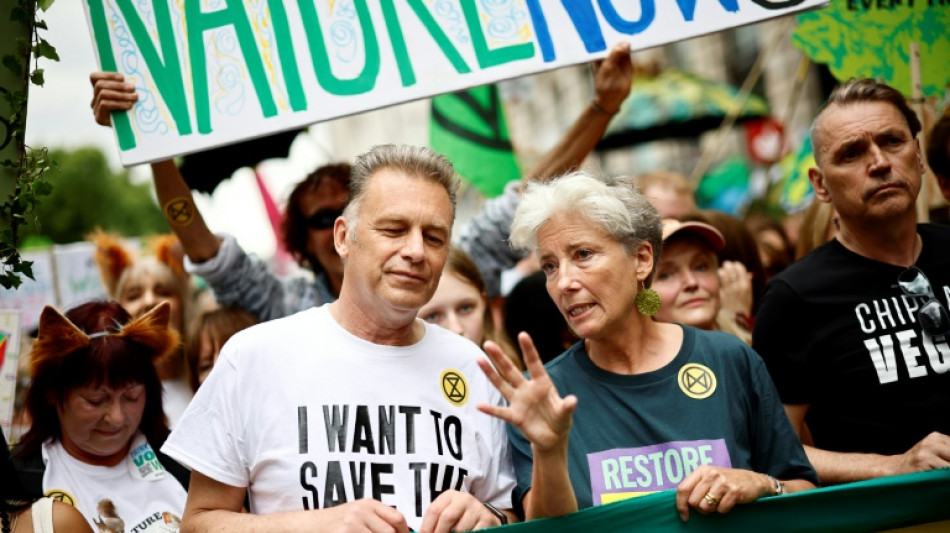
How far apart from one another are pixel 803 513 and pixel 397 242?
129cm

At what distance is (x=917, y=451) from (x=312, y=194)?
268 cm

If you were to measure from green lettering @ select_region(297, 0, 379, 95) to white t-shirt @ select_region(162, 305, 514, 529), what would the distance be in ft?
3.24

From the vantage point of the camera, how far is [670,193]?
555 cm

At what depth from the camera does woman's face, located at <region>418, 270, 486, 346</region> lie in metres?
4.19

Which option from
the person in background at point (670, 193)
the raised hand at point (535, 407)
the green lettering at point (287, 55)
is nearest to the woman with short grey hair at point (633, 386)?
the raised hand at point (535, 407)

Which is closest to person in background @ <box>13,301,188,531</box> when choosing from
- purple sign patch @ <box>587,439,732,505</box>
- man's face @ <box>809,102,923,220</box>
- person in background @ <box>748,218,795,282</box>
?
purple sign patch @ <box>587,439,732,505</box>

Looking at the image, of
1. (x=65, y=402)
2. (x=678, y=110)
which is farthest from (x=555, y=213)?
(x=678, y=110)

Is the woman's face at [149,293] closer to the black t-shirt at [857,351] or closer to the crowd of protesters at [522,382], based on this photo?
the crowd of protesters at [522,382]

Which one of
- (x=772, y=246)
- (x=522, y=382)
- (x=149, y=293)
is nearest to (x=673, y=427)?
(x=522, y=382)

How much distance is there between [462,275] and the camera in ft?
13.9

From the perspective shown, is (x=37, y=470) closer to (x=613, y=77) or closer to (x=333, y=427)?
(x=333, y=427)

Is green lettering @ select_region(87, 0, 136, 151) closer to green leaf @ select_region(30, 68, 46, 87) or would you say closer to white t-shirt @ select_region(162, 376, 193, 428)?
green leaf @ select_region(30, 68, 46, 87)

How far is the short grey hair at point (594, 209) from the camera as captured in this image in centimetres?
294

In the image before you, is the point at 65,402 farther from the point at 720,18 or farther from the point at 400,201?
the point at 720,18
